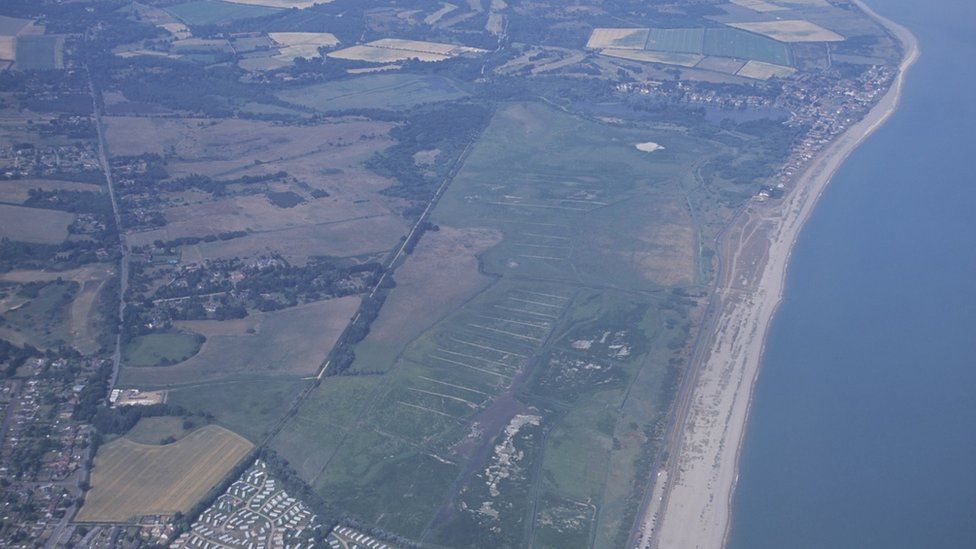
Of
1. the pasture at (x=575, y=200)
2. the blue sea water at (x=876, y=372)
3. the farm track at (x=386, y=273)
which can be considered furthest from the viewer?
the pasture at (x=575, y=200)

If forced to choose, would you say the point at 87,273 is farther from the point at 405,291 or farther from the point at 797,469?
the point at 797,469

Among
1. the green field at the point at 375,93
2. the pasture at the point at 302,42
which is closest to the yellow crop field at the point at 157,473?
the green field at the point at 375,93

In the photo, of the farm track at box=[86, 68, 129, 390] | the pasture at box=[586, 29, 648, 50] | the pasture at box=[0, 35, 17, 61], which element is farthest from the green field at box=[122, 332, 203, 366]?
the pasture at box=[586, 29, 648, 50]

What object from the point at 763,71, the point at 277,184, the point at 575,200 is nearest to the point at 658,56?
the point at 763,71

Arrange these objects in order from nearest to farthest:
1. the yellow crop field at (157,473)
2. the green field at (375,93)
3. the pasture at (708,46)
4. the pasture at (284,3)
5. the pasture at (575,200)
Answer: the yellow crop field at (157,473), the pasture at (575,200), the green field at (375,93), the pasture at (708,46), the pasture at (284,3)

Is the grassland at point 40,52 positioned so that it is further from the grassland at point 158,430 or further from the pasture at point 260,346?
the grassland at point 158,430

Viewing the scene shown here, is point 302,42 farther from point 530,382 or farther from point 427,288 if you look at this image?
point 530,382
